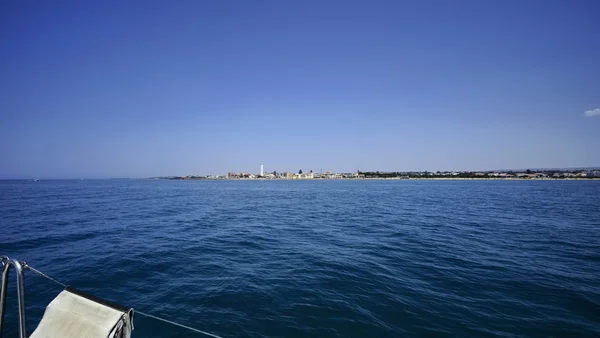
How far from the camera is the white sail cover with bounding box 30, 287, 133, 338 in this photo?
12.5 ft

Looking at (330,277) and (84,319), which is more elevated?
(84,319)

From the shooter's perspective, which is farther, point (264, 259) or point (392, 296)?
point (264, 259)

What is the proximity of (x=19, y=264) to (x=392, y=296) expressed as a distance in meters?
12.0

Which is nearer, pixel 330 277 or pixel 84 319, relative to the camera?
pixel 84 319

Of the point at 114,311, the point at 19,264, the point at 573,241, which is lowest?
the point at 573,241

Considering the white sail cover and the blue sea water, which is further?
the blue sea water

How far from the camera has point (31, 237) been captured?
19.5 metres

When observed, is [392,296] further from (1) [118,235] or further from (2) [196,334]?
(1) [118,235]

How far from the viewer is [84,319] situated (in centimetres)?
391

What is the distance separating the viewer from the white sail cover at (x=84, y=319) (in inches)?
149

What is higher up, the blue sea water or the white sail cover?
the white sail cover

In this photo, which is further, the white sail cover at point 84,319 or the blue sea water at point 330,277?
the blue sea water at point 330,277

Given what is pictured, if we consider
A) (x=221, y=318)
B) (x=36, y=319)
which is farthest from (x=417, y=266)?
(x=36, y=319)

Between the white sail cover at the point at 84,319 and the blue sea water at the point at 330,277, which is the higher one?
the white sail cover at the point at 84,319
